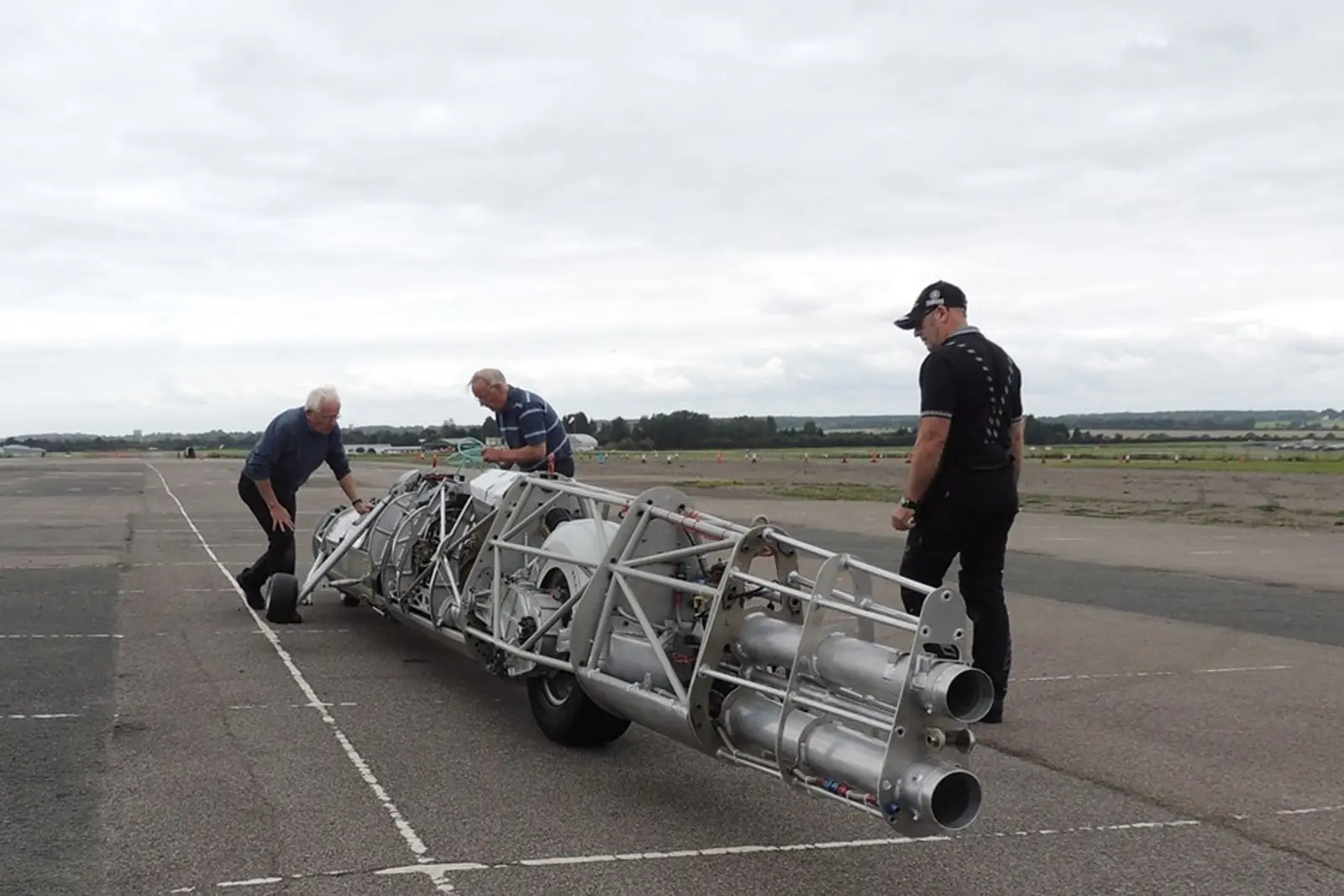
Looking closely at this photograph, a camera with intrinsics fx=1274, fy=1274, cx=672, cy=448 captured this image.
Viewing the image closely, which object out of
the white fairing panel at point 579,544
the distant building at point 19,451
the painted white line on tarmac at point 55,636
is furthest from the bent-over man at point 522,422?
the distant building at point 19,451

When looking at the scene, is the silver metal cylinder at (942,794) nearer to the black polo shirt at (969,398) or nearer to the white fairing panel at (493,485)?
the black polo shirt at (969,398)

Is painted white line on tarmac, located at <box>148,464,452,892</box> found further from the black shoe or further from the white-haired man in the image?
the white-haired man

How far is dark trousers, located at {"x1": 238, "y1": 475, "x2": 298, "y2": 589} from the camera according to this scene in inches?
388

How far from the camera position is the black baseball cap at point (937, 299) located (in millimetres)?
6402

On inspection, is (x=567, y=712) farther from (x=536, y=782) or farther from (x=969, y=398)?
(x=969, y=398)

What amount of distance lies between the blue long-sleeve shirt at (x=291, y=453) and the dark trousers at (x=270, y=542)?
0.12m

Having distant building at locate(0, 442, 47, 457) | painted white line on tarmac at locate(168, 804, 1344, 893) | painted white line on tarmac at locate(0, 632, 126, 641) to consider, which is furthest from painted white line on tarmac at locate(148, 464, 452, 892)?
distant building at locate(0, 442, 47, 457)

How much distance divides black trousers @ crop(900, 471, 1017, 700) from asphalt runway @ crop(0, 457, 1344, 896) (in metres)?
0.48

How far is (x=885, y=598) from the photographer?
11.3 meters

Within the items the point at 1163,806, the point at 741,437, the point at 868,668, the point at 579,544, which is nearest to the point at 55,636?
the point at 579,544

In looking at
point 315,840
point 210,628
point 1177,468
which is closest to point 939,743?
point 315,840

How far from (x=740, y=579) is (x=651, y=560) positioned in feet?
2.04

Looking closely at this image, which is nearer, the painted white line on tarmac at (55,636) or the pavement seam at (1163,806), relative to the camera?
the pavement seam at (1163,806)

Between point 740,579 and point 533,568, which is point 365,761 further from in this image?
point 740,579
